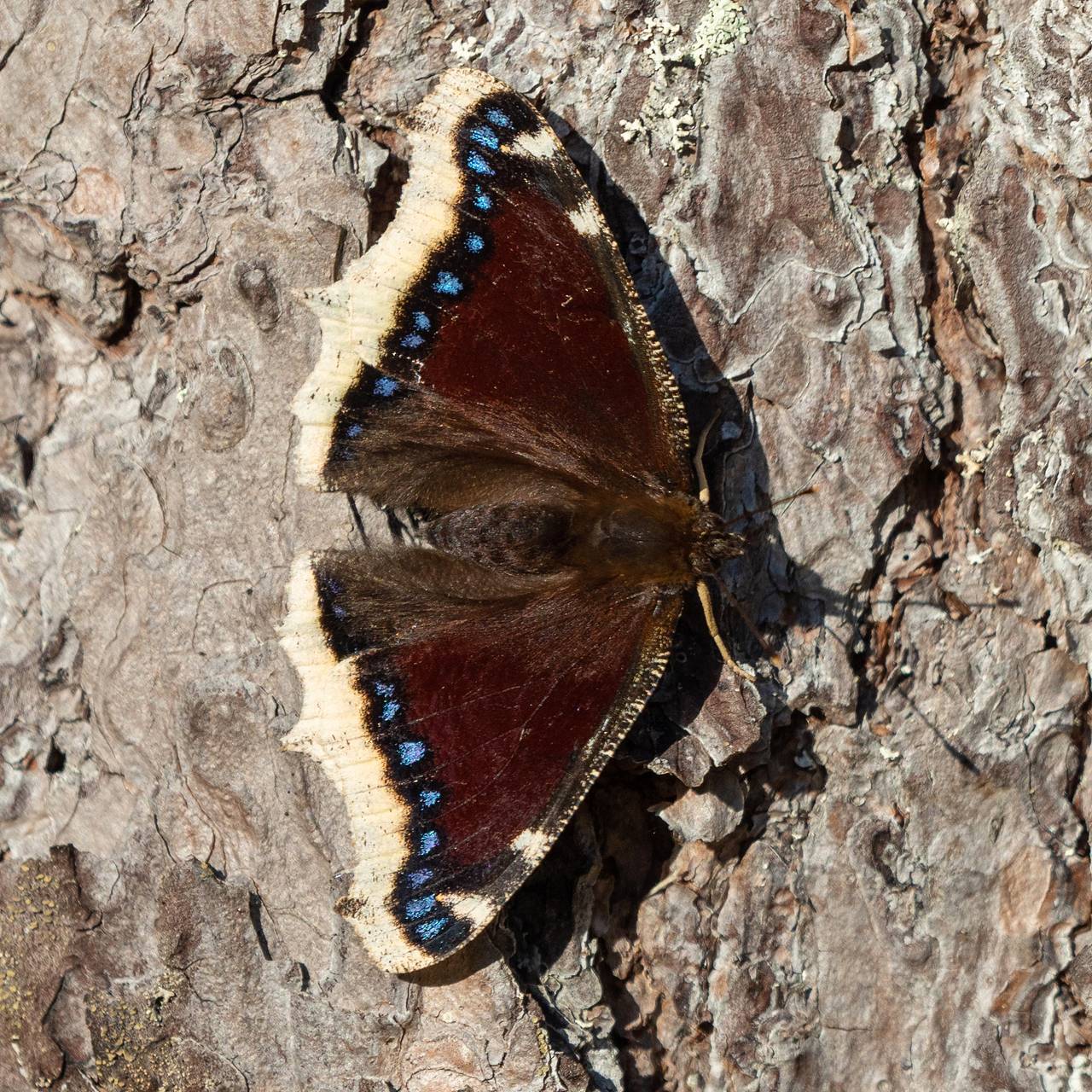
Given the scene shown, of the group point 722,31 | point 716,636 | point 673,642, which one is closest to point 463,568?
point 673,642

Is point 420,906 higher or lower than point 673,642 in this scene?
lower

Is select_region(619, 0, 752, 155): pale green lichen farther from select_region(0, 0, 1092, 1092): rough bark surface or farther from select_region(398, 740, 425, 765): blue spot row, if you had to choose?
select_region(398, 740, 425, 765): blue spot row

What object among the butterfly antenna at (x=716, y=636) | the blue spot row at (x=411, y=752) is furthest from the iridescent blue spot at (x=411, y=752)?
the butterfly antenna at (x=716, y=636)

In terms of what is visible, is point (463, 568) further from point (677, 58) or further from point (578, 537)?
point (677, 58)

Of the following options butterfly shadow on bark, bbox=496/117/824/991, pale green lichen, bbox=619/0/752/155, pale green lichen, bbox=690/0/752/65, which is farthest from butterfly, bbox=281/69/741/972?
pale green lichen, bbox=690/0/752/65

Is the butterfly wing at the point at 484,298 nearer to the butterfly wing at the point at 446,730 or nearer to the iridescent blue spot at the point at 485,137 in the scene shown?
the iridescent blue spot at the point at 485,137

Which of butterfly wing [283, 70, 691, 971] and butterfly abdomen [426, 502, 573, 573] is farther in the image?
butterfly abdomen [426, 502, 573, 573]
